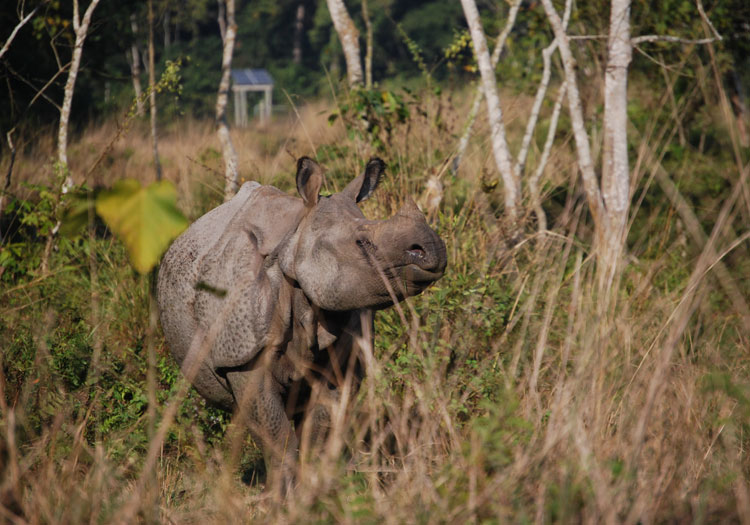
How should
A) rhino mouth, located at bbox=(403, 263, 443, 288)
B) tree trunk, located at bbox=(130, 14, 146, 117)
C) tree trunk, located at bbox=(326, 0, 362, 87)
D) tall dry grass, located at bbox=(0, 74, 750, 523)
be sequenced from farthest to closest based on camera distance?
tree trunk, located at bbox=(326, 0, 362, 87), tree trunk, located at bbox=(130, 14, 146, 117), rhino mouth, located at bbox=(403, 263, 443, 288), tall dry grass, located at bbox=(0, 74, 750, 523)

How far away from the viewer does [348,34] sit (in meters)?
6.71

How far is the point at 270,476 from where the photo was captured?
A: 3391mm

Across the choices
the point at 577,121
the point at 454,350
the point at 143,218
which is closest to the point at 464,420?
the point at 454,350

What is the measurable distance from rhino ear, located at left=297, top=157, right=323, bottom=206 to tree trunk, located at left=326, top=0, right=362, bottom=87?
343cm

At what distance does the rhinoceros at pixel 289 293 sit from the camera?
3047 millimetres

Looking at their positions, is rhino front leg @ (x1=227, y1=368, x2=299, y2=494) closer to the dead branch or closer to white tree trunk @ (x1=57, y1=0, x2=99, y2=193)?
the dead branch

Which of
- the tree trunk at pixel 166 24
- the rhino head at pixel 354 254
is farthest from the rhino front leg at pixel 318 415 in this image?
the tree trunk at pixel 166 24

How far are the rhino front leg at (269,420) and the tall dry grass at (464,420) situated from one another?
0.43 feet

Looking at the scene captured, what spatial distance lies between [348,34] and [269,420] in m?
4.13

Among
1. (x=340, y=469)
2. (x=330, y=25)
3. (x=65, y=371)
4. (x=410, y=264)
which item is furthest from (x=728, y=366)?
(x=330, y=25)

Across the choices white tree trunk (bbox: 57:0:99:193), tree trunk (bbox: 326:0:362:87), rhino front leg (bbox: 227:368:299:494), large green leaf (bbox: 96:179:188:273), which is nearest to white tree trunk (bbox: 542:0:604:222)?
tree trunk (bbox: 326:0:362:87)

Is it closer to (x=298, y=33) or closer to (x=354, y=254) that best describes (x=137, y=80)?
(x=354, y=254)

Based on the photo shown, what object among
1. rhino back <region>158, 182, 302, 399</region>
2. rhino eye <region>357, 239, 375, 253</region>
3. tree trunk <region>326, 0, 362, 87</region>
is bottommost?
rhino back <region>158, 182, 302, 399</region>

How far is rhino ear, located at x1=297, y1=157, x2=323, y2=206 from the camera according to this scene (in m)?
3.29
